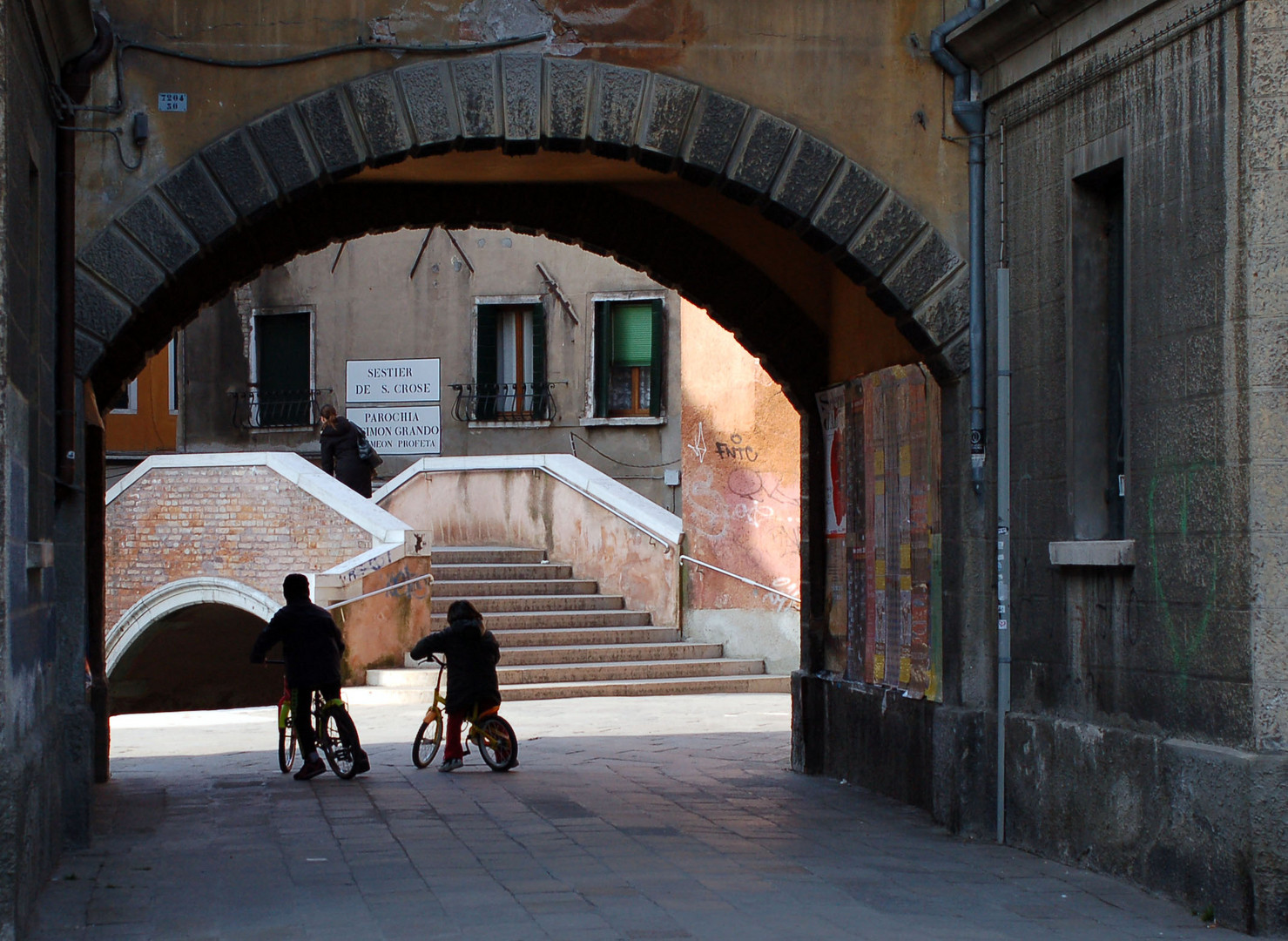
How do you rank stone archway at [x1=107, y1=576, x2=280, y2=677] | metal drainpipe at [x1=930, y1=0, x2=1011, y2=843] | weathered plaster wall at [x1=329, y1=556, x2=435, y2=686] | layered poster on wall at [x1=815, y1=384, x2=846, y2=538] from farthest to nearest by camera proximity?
stone archway at [x1=107, y1=576, x2=280, y2=677]
weathered plaster wall at [x1=329, y1=556, x2=435, y2=686]
layered poster on wall at [x1=815, y1=384, x2=846, y2=538]
metal drainpipe at [x1=930, y1=0, x2=1011, y2=843]

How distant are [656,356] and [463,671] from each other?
1592cm

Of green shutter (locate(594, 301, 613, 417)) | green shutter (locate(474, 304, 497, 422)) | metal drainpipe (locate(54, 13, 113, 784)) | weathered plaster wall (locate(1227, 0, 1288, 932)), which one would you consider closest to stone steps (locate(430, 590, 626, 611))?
green shutter (locate(594, 301, 613, 417))

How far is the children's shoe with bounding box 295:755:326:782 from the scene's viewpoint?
1134 centimetres

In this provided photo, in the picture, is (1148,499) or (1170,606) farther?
(1148,499)

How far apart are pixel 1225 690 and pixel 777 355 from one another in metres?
5.87

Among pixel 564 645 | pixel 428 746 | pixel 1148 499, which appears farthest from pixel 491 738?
pixel 564 645

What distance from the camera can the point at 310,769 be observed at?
11.3 m

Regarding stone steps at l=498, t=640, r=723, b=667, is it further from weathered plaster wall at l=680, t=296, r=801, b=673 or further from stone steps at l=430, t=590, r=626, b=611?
stone steps at l=430, t=590, r=626, b=611

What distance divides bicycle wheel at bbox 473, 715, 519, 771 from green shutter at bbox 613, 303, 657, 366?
1596 cm

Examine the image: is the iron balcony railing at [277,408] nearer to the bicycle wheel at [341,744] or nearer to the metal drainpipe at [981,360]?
the bicycle wheel at [341,744]

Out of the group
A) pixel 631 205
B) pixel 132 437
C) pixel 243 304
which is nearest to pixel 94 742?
pixel 631 205

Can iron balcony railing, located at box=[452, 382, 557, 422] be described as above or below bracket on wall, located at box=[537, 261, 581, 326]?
below

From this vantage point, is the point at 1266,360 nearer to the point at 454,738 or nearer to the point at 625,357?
the point at 454,738

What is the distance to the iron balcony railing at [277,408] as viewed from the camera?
2889 centimetres
